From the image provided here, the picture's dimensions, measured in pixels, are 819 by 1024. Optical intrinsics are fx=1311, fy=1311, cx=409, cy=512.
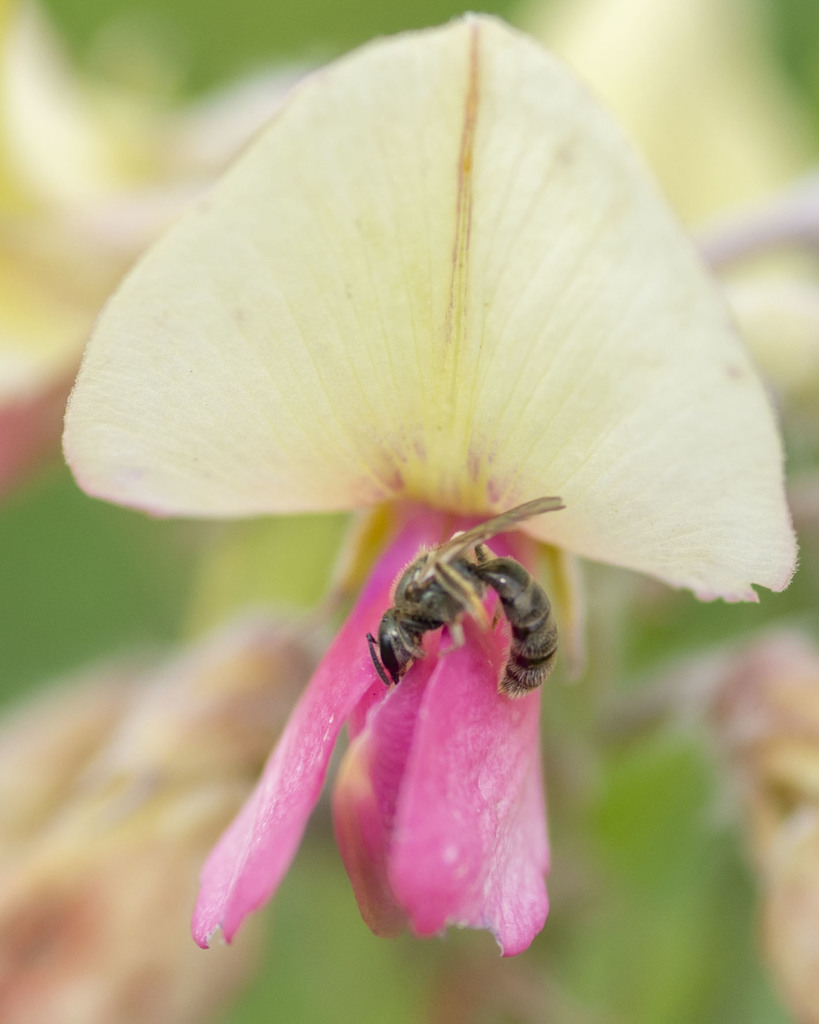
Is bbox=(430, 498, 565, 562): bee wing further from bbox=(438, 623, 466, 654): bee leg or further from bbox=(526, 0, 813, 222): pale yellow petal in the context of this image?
bbox=(526, 0, 813, 222): pale yellow petal

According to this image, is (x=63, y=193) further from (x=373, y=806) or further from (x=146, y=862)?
(x=373, y=806)

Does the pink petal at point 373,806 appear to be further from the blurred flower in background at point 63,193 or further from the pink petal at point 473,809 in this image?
the blurred flower in background at point 63,193

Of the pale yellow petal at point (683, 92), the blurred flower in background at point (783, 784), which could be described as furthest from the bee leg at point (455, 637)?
the pale yellow petal at point (683, 92)

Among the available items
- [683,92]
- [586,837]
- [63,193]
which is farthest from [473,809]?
[683,92]

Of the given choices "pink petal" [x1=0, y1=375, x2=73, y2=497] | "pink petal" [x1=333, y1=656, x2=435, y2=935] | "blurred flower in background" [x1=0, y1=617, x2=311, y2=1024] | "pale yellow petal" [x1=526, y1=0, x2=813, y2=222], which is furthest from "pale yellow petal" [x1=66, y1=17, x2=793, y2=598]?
"pale yellow petal" [x1=526, y1=0, x2=813, y2=222]

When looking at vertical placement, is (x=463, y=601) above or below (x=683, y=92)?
above
